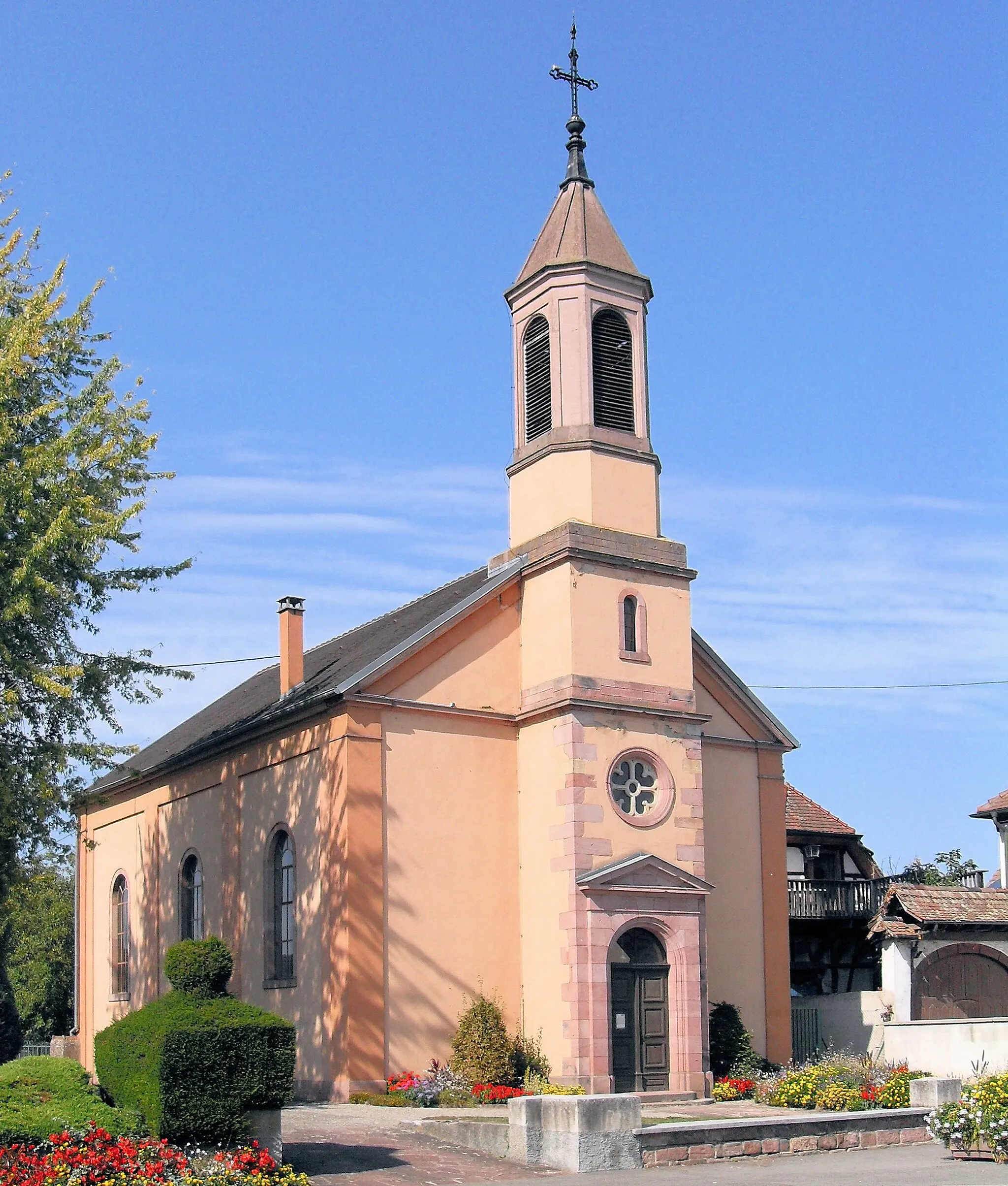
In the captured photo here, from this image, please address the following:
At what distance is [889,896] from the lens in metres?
30.0

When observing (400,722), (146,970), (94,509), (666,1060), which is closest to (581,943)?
(666,1060)

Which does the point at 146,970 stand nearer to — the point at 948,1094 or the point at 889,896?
the point at 889,896

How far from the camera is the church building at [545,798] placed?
24297mm

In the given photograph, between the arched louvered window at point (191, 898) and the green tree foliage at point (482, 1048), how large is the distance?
798 centimetres

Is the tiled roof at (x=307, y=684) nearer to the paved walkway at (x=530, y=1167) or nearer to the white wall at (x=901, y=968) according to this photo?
the paved walkway at (x=530, y=1167)

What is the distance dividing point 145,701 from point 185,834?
857cm

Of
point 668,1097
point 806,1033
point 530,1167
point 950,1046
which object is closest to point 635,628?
point 668,1097

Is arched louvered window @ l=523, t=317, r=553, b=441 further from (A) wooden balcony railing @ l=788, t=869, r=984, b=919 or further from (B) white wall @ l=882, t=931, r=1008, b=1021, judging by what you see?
(A) wooden balcony railing @ l=788, t=869, r=984, b=919

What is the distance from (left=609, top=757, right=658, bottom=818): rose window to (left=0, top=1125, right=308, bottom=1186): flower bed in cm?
1156

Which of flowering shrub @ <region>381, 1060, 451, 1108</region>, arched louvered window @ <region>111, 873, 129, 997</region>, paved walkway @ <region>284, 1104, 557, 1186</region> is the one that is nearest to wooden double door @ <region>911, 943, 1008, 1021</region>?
flowering shrub @ <region>381, 1060, 451, 1108</region>

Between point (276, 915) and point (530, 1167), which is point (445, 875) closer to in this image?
point (276, 915)

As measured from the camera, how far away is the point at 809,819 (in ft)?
119

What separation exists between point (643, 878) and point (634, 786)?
1626 mm

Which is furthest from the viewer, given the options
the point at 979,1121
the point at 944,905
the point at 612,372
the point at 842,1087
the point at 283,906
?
the point at 944,905
